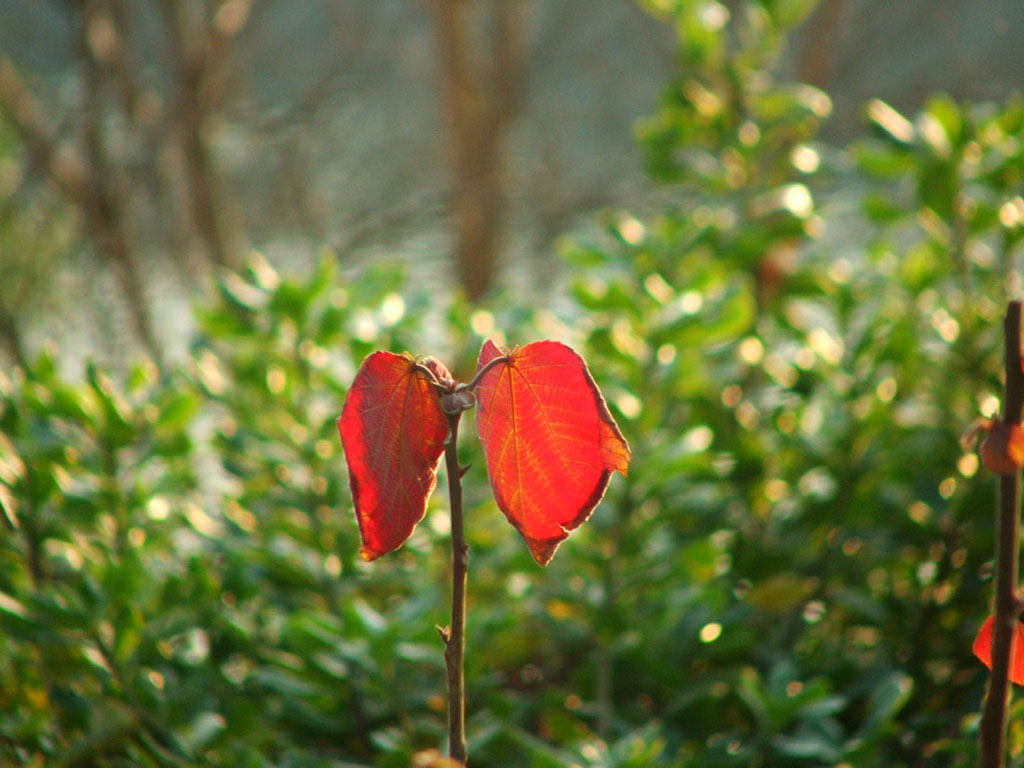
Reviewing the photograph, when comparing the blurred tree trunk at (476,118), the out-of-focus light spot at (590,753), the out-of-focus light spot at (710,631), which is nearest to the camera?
the out-of-focus light spot at (590,753)

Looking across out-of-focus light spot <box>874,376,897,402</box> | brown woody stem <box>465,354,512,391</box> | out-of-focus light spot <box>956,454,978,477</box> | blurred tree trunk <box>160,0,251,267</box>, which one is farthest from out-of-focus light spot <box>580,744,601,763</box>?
blurred tree trunk <box>160,0,251,267</box>

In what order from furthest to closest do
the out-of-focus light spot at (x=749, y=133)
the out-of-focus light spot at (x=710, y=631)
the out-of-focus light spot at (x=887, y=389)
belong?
the out-of-focus light spot at (x=749, y=133) < the out-of-focus light spot at (x=887, y=389) < the out-of-focus light spot at (x=710, y=631)

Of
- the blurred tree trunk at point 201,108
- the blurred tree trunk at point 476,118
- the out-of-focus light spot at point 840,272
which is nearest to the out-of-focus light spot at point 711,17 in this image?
the out-of-focus light spot at point 840,272

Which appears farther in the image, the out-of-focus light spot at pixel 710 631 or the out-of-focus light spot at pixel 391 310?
the out-of-focus light spot at pixel 391 310

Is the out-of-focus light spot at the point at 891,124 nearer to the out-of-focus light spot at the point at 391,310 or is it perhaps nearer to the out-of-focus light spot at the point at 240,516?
→ the out-of-focus light spot at the point at 391,310

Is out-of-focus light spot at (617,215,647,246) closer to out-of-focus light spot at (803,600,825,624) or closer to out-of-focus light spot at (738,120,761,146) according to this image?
out-of-focus light spot at (738,120,761,146)

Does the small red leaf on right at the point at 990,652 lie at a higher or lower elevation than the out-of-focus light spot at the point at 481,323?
lower

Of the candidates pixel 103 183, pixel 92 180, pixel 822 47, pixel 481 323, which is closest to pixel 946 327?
pixel 481 323
